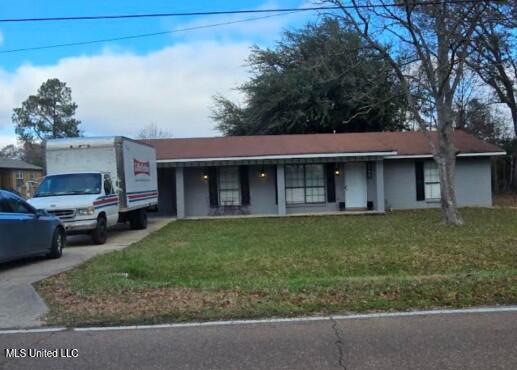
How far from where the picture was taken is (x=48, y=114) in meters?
77.3

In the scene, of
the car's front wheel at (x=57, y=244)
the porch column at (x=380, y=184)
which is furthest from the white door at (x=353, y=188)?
the car's front wheel at (x=57, y=244)

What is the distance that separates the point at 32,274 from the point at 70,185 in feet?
21.8

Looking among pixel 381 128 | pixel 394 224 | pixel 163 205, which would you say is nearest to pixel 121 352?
pixel 394 224

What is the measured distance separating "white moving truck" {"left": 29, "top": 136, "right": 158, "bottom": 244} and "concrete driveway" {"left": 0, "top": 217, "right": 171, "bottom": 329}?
0.75 m

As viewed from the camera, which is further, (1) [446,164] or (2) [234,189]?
(2) [234,189]

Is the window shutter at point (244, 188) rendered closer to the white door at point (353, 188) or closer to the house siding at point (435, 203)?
the white door at point (353, 188)

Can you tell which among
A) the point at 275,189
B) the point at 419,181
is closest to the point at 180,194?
the point at 275,189

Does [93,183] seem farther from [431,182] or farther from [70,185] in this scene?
[431,182]

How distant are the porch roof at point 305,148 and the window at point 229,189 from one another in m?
1.22

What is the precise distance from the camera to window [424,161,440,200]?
27188 millimetres

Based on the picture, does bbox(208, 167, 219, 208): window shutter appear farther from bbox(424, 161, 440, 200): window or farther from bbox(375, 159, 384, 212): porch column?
bbox(424, 161, 440, 200): window

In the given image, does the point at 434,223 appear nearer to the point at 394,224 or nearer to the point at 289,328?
the point at 394,224

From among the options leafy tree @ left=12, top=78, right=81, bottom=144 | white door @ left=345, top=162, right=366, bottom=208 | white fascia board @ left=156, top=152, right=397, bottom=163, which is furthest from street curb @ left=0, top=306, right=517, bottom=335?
leafy tree @ left=12, top=78, right=81, bottom=144

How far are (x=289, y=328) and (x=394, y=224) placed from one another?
Result: 1398cm
